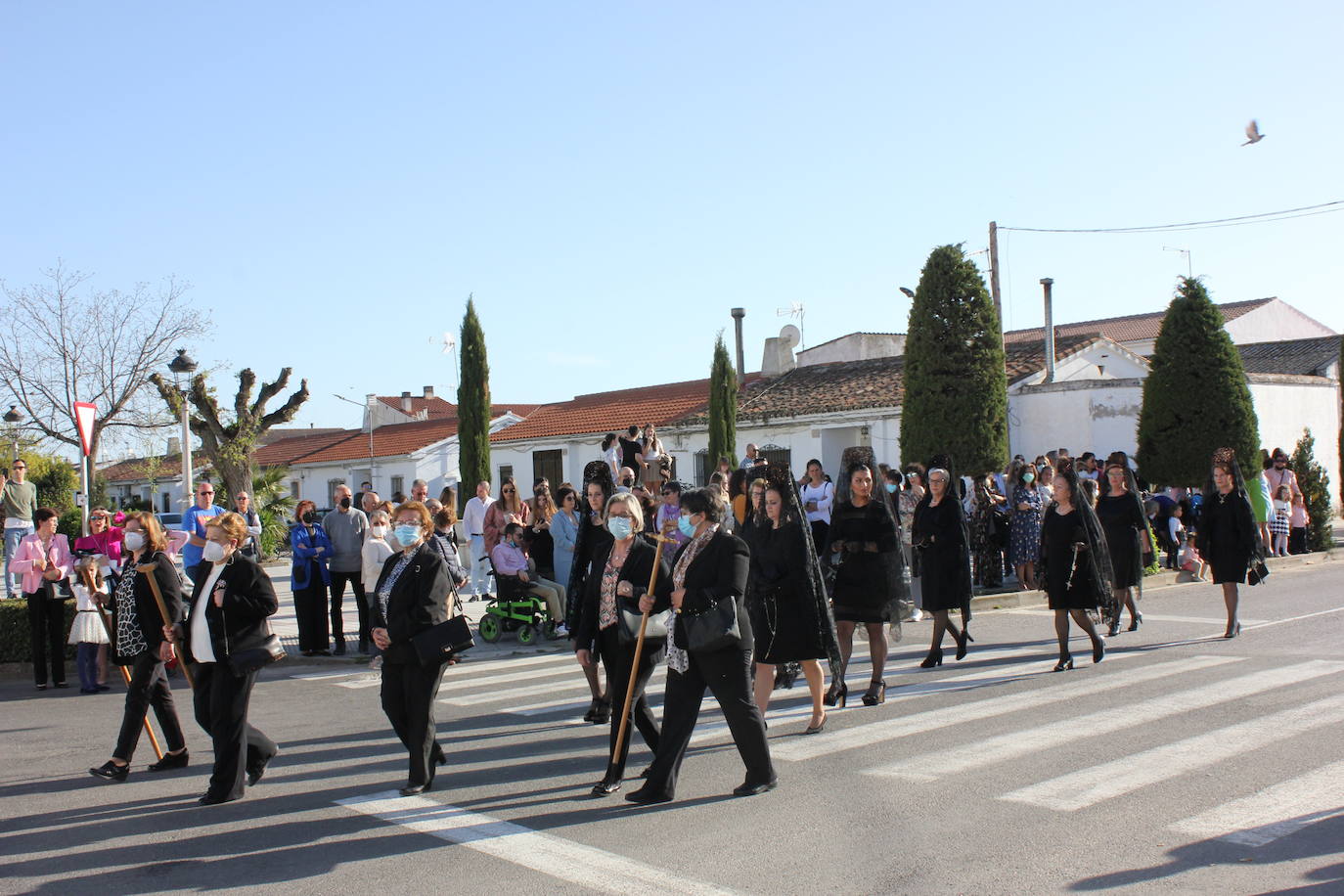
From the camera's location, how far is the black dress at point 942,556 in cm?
1062

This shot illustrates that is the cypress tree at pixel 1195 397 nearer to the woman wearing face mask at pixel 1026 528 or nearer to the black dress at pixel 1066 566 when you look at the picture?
the woman wearing face mask at pixel 1026 528

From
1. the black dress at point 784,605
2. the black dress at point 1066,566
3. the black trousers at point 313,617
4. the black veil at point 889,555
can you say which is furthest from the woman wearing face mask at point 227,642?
the black dress at point 1066,566

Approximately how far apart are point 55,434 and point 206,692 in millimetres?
29662

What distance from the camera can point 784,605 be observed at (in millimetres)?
8023

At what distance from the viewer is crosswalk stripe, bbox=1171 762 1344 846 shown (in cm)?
562

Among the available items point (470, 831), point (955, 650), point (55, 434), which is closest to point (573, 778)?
point (470, 831)

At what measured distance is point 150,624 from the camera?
760 cm

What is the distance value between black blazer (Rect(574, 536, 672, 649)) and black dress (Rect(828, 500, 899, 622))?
6.90ft

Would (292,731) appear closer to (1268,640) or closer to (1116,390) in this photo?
(1268,640)

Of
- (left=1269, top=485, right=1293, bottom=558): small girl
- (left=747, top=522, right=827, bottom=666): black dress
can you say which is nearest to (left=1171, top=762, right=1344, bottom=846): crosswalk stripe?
(left=747, top=522, right=827, bottom=666): black dress

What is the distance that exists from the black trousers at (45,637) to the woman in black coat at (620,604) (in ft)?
21.6

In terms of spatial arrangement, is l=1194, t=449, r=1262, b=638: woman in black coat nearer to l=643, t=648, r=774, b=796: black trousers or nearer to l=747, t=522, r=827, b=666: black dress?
l=747, t=522, r=827, b=666: black dress

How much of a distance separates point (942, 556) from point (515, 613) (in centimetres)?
504

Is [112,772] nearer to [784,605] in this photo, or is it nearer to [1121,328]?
[784,605]
